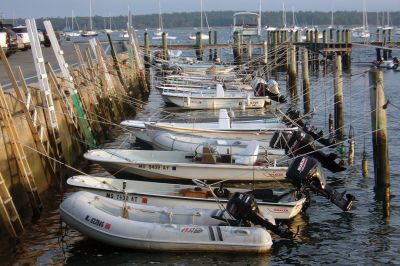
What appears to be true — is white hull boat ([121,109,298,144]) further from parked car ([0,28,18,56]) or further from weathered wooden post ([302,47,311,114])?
parked car ([0,28,18,56])

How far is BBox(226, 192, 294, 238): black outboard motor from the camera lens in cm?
1393

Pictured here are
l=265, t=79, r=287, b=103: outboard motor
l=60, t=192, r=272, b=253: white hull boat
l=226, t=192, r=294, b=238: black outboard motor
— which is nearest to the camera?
l=60, t=192, r=272, b=253: white hull boat

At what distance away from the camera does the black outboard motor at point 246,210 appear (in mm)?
13930

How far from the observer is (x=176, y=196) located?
1588cm

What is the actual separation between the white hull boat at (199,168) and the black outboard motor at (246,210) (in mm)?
5222

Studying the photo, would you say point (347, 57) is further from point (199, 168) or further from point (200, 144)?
point (199, 168)

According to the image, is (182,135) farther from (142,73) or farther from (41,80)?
(142,73)

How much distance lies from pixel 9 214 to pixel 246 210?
4.99 m

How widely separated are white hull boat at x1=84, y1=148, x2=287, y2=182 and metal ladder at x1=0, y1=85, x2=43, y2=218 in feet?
13.3

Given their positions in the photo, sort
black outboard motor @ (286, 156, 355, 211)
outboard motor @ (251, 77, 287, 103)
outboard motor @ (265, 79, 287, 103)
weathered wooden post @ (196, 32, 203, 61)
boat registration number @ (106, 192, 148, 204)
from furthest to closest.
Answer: weathered wooden post @ (196, 32, 203, 61) → outboard motor @ (265, 79, 287, 103) → outboard motor @ (251, 77, 287, 103) → boat registration number @ (106, 192, 148, 204) → black outboard motor @ (286, 156, 355, 211)

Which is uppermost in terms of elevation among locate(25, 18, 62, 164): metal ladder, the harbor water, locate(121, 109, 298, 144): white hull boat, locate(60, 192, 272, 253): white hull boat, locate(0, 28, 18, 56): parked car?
locate(0, 28, 18, 56): parked car

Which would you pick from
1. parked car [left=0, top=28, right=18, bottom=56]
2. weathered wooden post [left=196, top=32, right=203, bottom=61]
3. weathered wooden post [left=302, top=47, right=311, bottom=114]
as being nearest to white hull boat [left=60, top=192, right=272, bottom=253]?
weathered wooden post [left=302, top=47, right=311, bottom=114]

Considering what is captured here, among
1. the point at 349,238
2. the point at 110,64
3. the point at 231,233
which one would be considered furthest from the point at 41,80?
the point at 110,64

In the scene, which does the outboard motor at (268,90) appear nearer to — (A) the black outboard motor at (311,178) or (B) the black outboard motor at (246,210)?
(A) the black outboard motor at (311,178)
